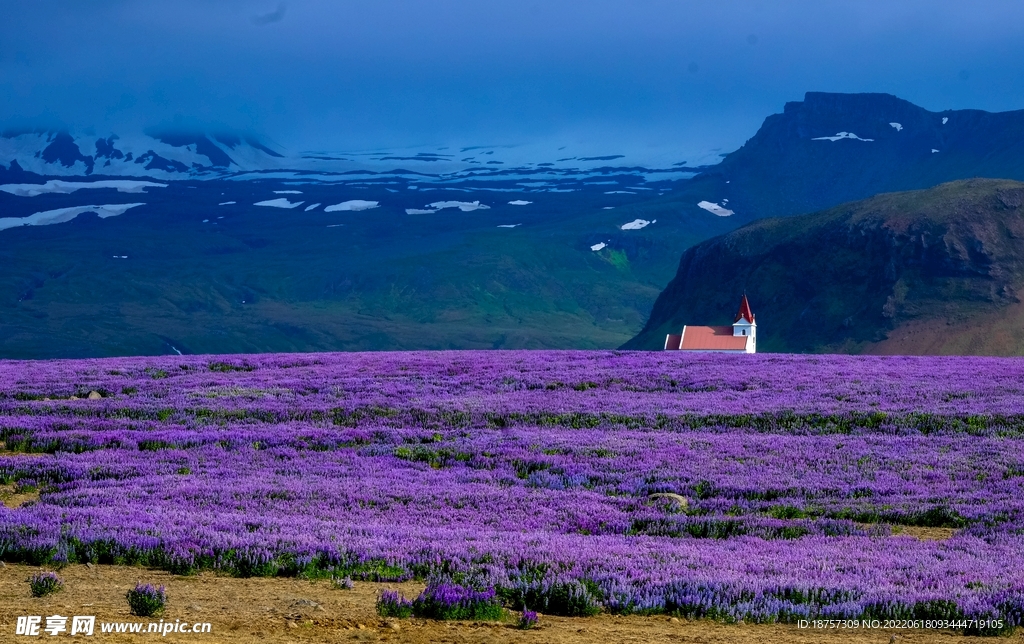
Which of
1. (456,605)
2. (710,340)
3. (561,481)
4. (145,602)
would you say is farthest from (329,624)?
(710,340)

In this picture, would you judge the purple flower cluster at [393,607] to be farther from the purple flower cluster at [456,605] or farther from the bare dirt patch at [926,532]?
the bare dirt patch at [926,532]

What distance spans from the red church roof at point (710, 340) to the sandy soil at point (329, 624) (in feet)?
323

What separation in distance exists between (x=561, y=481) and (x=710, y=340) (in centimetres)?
9249

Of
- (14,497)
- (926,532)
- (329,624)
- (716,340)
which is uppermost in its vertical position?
(329,624)

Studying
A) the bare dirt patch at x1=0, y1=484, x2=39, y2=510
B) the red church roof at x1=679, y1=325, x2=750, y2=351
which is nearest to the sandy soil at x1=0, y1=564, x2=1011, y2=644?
the bare dirt patch at x1=0, y1=484, x2=39, y2=510

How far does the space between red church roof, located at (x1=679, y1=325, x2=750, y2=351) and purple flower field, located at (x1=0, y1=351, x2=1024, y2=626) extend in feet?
222

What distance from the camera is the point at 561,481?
918 inches

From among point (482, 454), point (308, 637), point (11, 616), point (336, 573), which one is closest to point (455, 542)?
point (336, 573)

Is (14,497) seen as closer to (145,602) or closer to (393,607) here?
(145,602)

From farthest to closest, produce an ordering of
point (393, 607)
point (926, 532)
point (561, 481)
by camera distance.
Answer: point (561, 481)
point (926, 532)
point (393, 607)

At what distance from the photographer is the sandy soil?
1211cm

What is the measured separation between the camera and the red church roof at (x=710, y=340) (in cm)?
11212

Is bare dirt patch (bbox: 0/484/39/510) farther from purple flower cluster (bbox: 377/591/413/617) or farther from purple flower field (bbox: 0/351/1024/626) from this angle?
purple flower cluster (bbox: 377/591/413/617)

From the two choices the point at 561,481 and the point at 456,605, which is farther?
the point at 561,481
